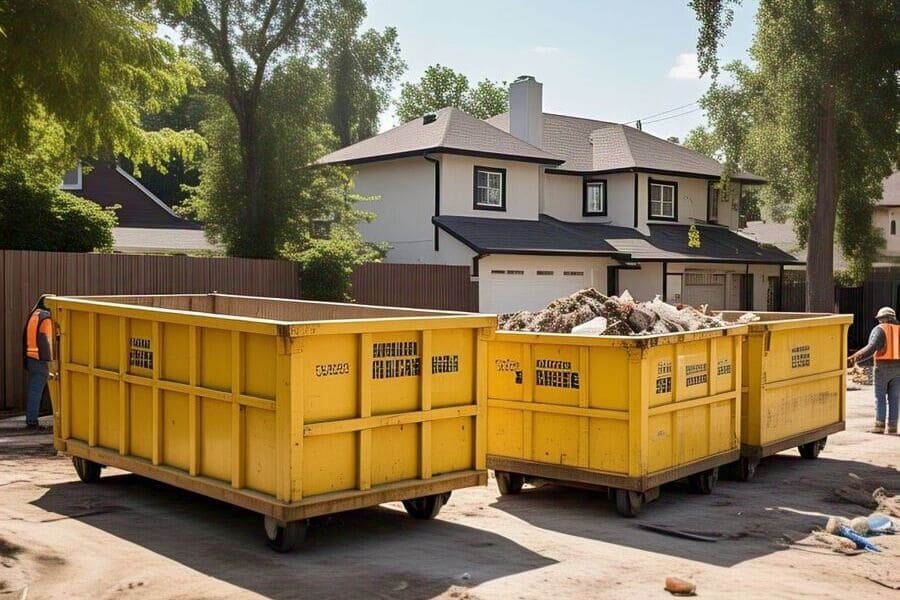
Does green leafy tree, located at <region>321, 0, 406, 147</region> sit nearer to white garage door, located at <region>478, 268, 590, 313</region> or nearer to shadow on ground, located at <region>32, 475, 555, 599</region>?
white garage door, located at <region>478, 268, 590, 313</region>

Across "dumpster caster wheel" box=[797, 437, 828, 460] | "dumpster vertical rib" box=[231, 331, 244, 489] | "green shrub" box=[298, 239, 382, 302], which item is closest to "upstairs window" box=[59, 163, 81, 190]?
"green shrub" box=[298, 239, 382, 302]

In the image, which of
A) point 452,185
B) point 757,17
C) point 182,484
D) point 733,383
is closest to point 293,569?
point 182,484

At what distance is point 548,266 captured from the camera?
31.2m

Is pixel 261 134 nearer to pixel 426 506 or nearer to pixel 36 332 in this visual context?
pixel 36 332

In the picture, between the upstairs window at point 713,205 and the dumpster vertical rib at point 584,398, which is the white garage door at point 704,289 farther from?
the dumpster vertical rib at point 584,398

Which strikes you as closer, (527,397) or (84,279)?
(527,397)

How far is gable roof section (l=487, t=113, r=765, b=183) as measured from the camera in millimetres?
36156

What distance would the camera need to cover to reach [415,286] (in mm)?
24641

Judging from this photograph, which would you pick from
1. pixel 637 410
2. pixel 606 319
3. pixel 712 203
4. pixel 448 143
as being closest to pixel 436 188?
pixel 448 143

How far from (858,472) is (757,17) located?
21.4 meters

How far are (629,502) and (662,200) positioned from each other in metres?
28.6

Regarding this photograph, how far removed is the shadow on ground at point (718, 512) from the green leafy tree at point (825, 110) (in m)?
18.5

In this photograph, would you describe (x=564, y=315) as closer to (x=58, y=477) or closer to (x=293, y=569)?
(x=293, y=569)

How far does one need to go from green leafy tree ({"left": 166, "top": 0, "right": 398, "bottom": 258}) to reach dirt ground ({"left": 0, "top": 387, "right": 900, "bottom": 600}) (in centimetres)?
1769
